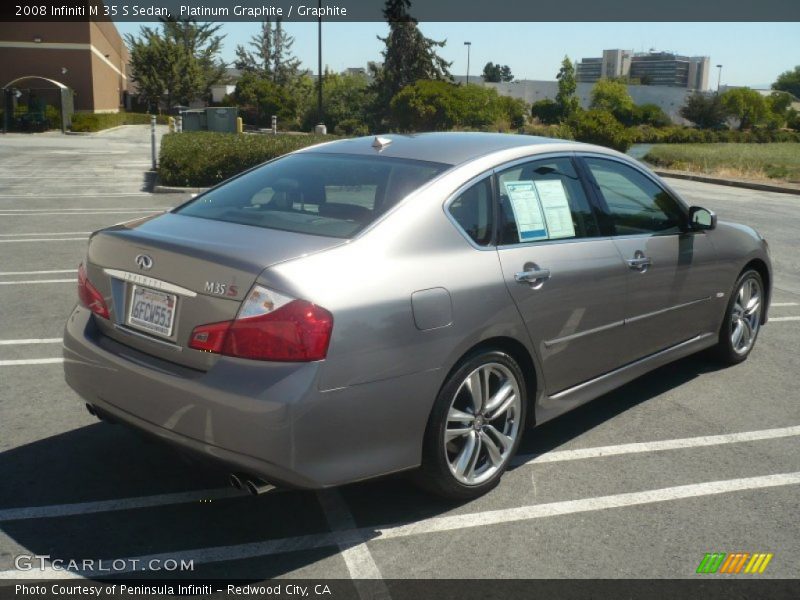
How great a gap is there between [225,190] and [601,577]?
2642mm

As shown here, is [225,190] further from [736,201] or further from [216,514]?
[736,201]

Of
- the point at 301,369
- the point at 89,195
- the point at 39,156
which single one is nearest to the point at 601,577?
the point at 301,369

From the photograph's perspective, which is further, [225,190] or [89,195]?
[89,195]

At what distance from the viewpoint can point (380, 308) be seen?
3.37 m

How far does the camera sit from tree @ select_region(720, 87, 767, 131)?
92625 millimetres

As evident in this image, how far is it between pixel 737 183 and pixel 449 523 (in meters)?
22.9

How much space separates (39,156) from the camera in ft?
91.0

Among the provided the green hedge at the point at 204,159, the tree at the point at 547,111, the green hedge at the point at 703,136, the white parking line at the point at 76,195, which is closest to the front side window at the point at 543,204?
the white parking line at the point at 76,195

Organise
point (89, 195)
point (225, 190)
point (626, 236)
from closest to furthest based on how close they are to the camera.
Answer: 1. point (225, 190)
2. point (626, 236)
3. point (89, 195)

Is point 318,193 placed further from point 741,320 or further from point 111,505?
point 741,320

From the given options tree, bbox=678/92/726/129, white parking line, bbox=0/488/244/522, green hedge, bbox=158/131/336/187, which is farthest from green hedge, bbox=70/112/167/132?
tree, bbox=678/92/726/129

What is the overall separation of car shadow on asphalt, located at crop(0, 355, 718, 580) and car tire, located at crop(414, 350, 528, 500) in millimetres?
155

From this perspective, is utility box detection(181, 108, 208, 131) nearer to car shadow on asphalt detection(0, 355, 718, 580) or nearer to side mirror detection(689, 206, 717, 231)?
side mirror detection(689, 206, 717, 231)

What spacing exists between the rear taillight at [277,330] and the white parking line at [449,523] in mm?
827
